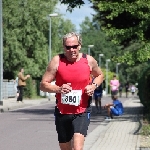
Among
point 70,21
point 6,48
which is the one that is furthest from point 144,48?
point 70,21

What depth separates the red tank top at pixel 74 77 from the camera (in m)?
6.79

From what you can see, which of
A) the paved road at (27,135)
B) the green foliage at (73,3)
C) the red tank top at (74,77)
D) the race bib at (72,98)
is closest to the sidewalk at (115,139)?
the paved road at (27,135)

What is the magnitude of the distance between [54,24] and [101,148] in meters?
46.0


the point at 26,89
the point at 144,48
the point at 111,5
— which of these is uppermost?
the point at 111,5

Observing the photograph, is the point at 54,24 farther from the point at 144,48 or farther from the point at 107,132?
the point at 107,132

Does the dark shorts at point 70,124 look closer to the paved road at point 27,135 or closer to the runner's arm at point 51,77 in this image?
the runner's arm at point 51,77

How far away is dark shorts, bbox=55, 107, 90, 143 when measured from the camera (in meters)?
6.94

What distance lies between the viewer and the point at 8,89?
44281 millimetres

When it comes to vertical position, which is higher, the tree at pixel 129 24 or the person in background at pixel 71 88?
the tree at pixel 129 24

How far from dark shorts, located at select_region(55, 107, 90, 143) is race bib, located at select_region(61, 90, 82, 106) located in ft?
0.58

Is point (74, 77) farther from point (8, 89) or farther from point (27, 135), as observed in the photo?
point (8, 89)

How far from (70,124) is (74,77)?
599 mm

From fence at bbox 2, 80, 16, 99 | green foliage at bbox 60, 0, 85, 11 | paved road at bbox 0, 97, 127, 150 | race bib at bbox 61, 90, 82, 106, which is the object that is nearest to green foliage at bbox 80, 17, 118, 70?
fence at bbox 2, 80, 16, 99

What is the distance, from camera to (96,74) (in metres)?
7.23
